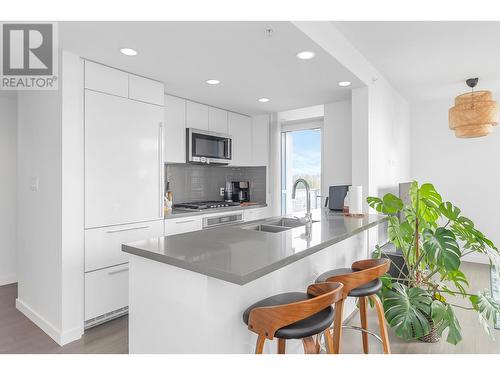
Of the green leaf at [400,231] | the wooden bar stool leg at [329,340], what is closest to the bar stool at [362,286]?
the wooden bar stool leg at [329,340]

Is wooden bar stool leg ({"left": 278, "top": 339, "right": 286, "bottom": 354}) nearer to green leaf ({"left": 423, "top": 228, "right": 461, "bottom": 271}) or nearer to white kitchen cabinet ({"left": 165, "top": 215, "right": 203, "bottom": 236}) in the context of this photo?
green leaf ({"left": 423, "top": 228, "right": 461, "bottom": 271})

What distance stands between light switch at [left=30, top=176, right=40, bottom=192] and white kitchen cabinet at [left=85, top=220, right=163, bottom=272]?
2.09 feet

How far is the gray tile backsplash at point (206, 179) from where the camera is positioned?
414cm

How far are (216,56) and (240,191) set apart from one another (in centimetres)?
270

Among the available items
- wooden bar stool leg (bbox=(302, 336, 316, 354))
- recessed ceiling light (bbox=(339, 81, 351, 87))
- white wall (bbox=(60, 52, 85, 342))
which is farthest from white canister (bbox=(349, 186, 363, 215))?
white wall (bbox=(60, 52, 85, 342))

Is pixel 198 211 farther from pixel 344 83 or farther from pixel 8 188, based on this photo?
pixel 8 188

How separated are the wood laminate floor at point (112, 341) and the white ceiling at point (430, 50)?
2.48 meters

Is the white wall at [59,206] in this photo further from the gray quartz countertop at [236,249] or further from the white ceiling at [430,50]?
the white ceiling at [430,50]

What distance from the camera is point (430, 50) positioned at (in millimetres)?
2928

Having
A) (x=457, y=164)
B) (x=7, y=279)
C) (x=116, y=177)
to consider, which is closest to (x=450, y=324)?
(x=116, y=177)

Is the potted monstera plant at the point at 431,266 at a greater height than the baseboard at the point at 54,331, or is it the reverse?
the potted monstera plant at the point at 431,266

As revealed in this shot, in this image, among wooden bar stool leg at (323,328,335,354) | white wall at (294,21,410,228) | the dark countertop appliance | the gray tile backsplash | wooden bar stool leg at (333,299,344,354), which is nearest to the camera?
wooden bar stool leg at (323,328,335,354)

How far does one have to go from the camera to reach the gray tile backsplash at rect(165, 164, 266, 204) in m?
4.14
